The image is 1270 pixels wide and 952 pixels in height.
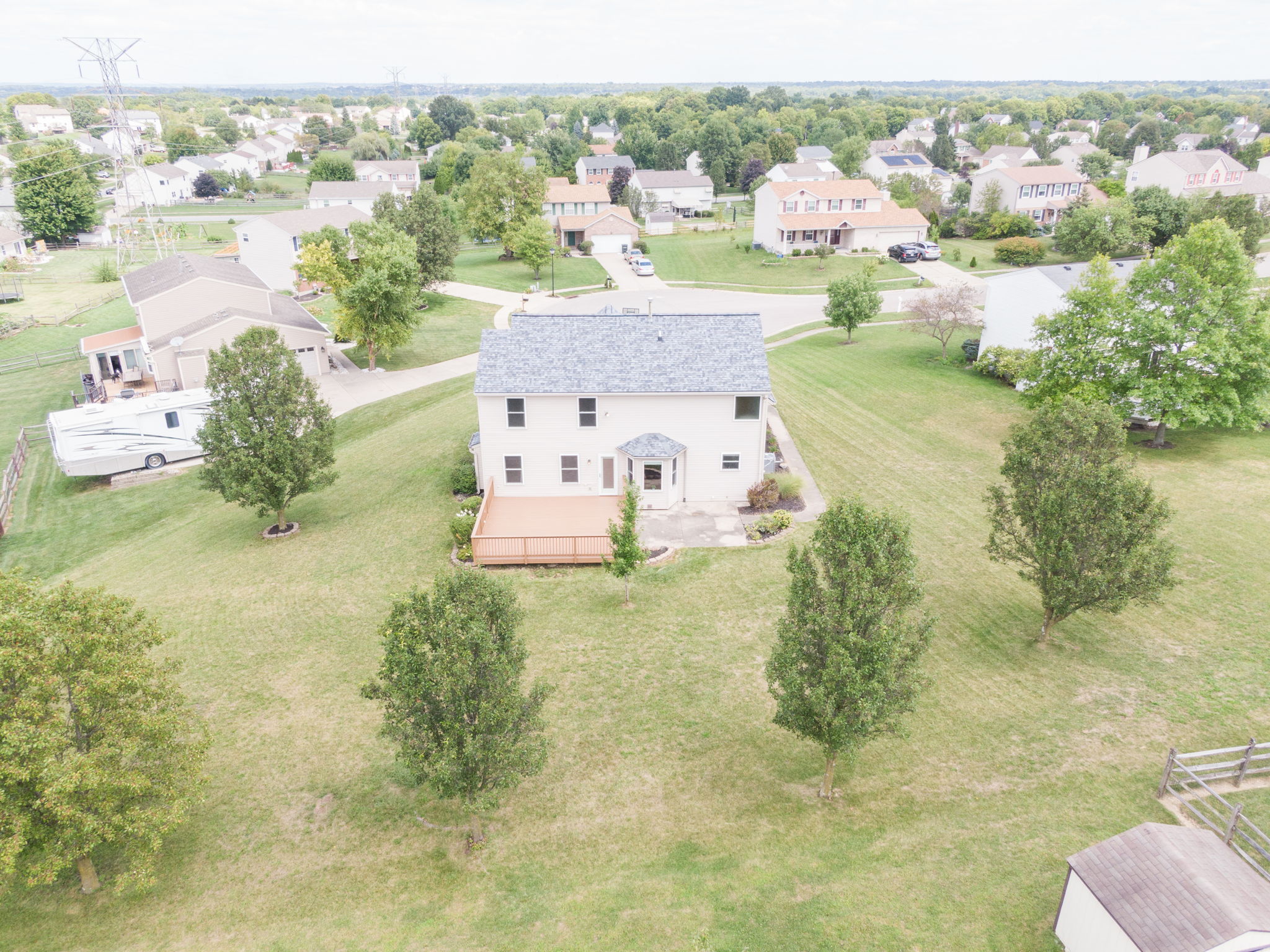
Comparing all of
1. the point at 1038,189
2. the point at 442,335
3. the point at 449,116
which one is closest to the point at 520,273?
the point at 442,335

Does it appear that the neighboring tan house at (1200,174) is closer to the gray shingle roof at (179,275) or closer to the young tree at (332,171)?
the gray shingle roof at (179,275)

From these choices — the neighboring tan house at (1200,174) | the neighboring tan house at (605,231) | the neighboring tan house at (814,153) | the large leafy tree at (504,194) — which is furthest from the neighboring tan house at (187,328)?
the neighboring tan house at (814,153)

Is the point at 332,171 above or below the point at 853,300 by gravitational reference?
above

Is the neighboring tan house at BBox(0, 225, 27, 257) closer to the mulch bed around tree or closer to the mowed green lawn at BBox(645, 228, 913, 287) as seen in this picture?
the mowed green lawn at BBox(645, 228, 913, 287)

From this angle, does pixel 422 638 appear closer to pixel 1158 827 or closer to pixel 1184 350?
pixel 1158 827

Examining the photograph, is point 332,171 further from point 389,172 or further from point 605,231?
point 605,231

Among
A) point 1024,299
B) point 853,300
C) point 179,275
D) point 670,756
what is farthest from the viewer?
point 853,300
